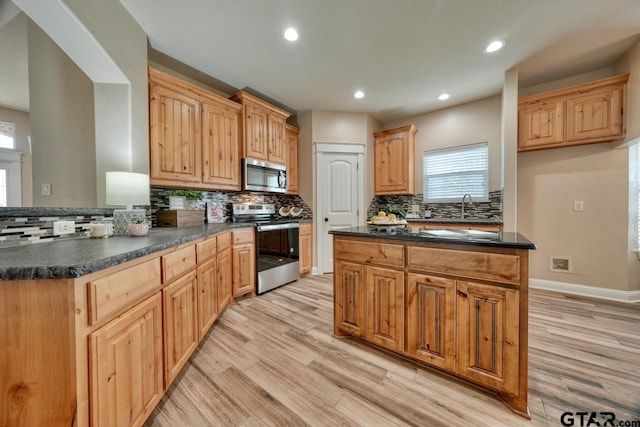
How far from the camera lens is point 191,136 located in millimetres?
2555

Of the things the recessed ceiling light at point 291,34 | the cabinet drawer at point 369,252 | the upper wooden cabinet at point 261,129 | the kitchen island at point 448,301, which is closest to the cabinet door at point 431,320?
the kitchen island at point 448,301

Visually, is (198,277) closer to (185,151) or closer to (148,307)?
(148,307)

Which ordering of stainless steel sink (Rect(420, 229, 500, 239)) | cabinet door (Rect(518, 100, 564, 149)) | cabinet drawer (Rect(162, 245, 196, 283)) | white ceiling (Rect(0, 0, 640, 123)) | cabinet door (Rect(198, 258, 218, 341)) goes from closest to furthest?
cabinet drawer (Rect(162, 245, 196, 283)) < stainless steel sink (Rect(420, 229, 500, 239)) < cabinet door (Rect(198, 258, 218, 341)) < white ceiling (Rect(0, 0, 640, 123)) < cabinet door (Rect(518, 100, 564, 149))

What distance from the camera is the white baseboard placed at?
2607 mm

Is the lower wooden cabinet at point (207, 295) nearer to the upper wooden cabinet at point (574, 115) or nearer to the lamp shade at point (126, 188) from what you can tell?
the lamp shade at point (126, 188)

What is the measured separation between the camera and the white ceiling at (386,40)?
189cm

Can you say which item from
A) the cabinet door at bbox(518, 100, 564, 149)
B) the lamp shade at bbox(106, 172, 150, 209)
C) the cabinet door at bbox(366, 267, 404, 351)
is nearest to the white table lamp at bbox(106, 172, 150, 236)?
the lamp shade at bbox(106, 172, 150, 209)

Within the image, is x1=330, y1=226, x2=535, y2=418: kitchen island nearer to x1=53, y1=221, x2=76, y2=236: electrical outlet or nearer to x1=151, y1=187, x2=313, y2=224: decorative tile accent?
x1=53, y1=221, x2=76, y2=236: electrical outlet

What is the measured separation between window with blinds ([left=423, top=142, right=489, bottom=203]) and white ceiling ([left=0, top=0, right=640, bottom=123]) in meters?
0.91

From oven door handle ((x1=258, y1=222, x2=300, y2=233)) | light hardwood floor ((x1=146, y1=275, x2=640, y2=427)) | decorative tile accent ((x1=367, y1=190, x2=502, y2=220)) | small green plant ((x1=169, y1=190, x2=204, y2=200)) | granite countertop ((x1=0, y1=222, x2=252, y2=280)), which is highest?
small green plant ((x1=169, y1=190, x2=204, y2=200))

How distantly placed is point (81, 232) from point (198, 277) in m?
0.77

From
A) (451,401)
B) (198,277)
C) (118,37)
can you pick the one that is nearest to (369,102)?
(118,37)

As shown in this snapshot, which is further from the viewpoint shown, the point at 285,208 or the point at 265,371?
the point at 285,208

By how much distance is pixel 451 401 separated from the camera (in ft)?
4.22
